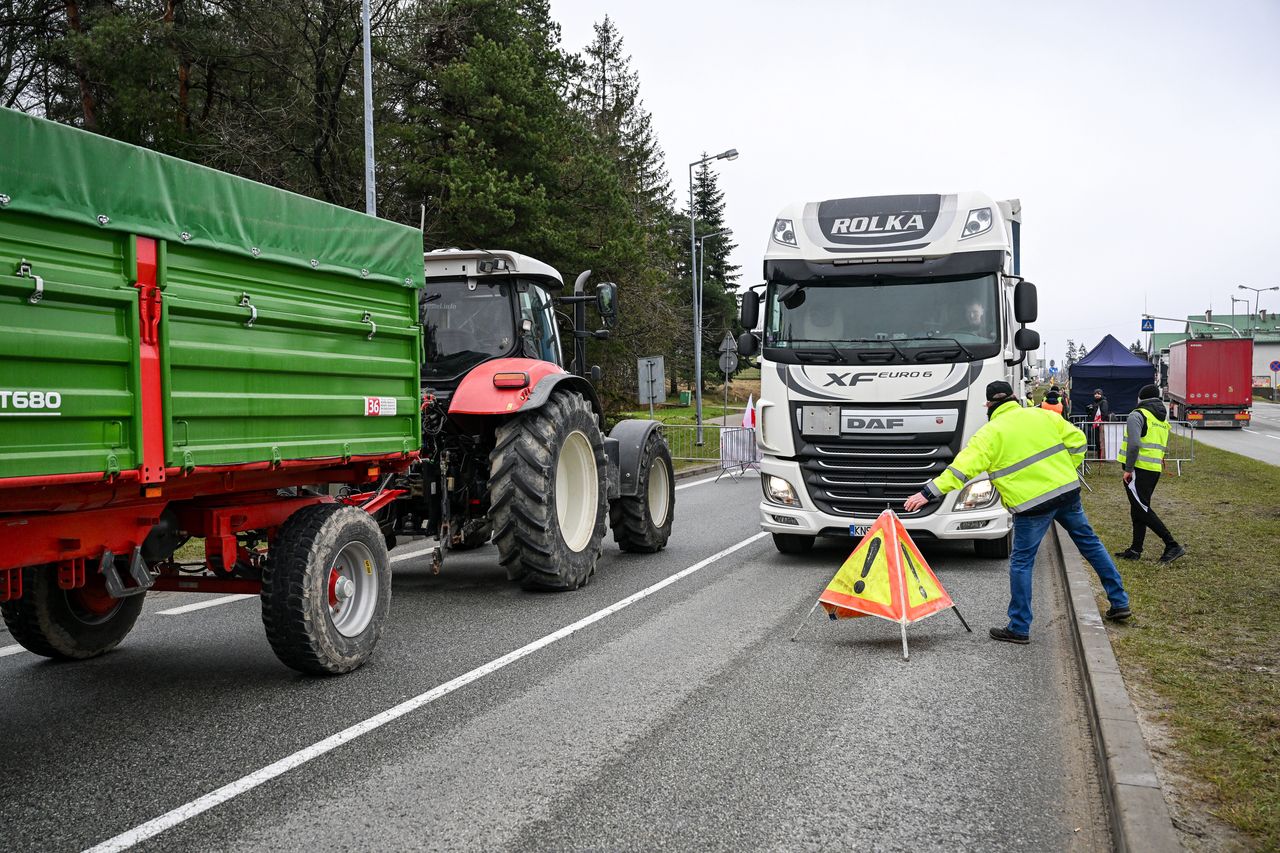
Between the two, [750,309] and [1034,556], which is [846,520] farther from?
[1034,556]

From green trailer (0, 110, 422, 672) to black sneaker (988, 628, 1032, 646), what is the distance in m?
3.91

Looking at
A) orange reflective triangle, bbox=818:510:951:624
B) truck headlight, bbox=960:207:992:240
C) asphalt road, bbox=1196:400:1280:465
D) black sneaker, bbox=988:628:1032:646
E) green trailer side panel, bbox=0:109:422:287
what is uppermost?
truck headlight, bbox=960:207:992:240

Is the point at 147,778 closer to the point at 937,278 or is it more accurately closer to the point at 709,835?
the point at 709,835

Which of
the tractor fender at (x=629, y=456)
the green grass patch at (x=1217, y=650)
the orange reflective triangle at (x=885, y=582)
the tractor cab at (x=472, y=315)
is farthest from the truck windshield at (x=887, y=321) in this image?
the orange reflective triangle at (x=885, y=582)

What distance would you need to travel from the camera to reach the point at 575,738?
5.02 meters

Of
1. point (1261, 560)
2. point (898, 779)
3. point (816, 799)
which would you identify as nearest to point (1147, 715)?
point (898, 779)

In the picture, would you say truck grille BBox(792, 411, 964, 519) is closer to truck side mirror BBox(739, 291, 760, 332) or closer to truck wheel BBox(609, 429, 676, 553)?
truck side mirror BBox(739, 291, 760, 332)

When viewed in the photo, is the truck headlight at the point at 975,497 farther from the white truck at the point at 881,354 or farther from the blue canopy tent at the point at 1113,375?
the blue canopy tent at the point at 1113,375

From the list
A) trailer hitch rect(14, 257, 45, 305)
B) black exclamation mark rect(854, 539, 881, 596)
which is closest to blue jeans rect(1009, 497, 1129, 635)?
black exclamation mark rect(854, 539, 881, 596)

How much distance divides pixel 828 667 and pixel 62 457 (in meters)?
4.24

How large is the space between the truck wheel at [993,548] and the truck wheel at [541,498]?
3.84m

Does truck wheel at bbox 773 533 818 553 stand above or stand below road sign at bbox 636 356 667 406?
below

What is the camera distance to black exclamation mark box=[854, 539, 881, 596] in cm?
726

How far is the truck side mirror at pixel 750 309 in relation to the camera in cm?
1073
